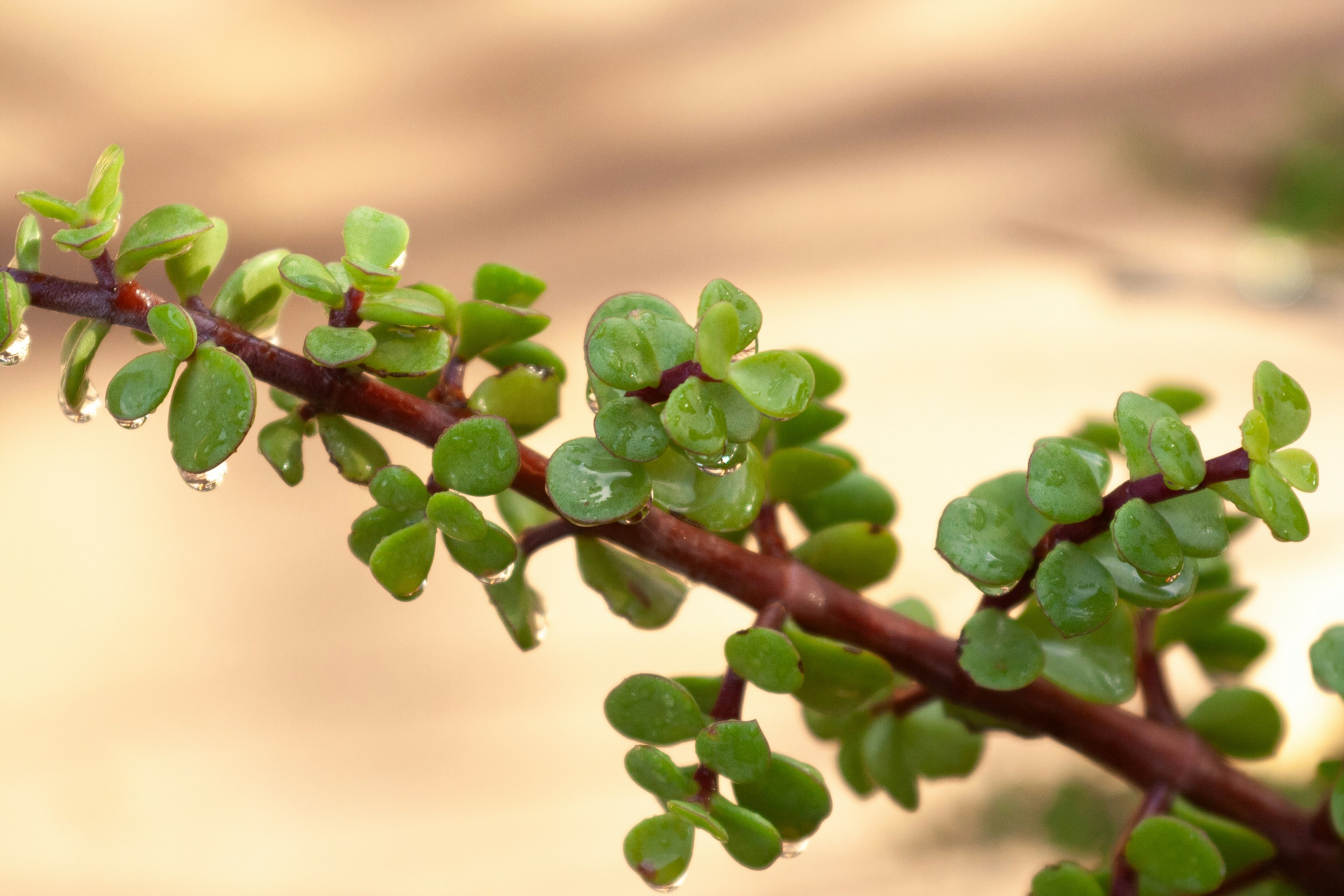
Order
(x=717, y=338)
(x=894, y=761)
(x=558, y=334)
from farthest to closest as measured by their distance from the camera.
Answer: (x=558, y=334) < (x=894, y=761) < (x=717, y=338)

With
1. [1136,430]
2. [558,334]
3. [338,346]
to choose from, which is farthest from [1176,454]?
[558,334]

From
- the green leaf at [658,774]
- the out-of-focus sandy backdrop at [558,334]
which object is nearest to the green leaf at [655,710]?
the green leaf at [658,774]

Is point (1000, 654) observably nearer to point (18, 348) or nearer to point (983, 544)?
point (983, 544)

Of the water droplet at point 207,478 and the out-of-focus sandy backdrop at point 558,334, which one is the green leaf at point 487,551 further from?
the out-of-focus sandy backdrop at point 558,334

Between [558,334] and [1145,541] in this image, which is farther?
[558,334]

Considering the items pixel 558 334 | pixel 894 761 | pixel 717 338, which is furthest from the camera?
pixel 558 334

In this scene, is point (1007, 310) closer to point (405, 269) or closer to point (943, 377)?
point (943, 377)

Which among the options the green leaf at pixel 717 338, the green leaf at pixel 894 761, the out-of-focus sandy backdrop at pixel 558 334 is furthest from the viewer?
the out-of-focus sandy backdrop at pixel 558 334
